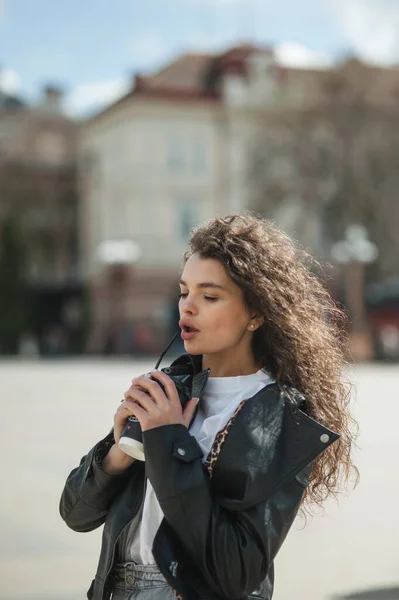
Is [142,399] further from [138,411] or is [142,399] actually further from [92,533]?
[92,533]

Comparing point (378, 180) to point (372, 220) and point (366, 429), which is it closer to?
point (372, 220)

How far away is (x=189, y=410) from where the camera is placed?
217 centimetres

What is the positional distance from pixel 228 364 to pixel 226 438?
274mm

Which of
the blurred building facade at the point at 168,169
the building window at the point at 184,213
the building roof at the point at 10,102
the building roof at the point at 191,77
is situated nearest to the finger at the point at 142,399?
the blurred building facade at the point at 168,169

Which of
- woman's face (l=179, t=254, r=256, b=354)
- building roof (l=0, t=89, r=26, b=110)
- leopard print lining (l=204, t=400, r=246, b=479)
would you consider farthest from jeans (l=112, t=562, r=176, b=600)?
building roof (l=0, t=89, r=26, b=110)

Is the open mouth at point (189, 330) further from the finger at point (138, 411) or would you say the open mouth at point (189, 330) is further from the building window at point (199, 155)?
the building window at point (199, 155)

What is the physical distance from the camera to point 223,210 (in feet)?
165

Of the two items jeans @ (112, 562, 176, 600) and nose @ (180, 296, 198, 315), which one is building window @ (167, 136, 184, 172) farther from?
jeans @ (112, 562, 176, 600)

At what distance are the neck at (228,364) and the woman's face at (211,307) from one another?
0.03 meters

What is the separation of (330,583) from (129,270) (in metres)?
43.7

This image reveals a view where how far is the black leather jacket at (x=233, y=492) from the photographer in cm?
201

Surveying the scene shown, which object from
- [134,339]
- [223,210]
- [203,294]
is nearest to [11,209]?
[223,210]

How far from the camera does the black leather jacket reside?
201 cm

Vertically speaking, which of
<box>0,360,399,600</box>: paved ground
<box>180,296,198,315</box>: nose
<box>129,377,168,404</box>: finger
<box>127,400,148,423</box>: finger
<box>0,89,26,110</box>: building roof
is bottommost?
<box>0,360,399,600</box>: paved ground
